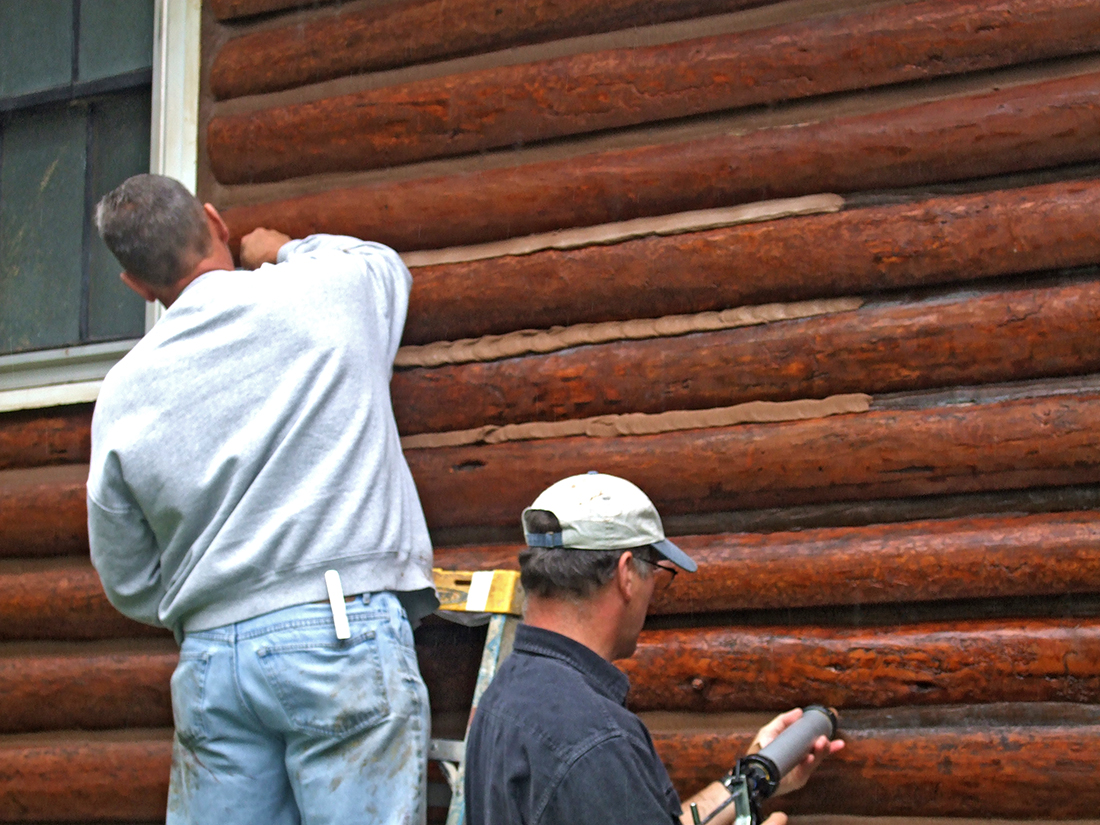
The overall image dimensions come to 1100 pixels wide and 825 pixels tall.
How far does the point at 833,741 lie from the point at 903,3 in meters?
2.31

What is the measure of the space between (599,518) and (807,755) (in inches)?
39.6

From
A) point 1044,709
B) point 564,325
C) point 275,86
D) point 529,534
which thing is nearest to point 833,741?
point 1044,709

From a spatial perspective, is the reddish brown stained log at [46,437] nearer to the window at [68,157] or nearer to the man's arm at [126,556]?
the window at [68,157]

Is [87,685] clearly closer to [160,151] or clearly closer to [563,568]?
[160,151]

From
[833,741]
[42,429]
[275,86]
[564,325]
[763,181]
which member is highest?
[275,86]

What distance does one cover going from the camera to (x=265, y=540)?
2984 millimetres

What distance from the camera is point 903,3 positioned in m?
3.60

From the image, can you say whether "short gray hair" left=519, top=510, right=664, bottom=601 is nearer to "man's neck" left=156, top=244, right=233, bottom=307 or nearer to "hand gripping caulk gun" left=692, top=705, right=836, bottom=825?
"hand gripping caulk gun" left=692, top=705, right=836, bottom=825

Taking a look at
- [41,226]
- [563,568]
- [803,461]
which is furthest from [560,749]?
[41,226]

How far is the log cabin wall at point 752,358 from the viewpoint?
3.17 meters

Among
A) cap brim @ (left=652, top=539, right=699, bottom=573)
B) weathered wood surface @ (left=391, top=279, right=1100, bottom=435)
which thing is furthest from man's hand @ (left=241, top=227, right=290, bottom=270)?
cap brim @ (left=652, top=539, right=699, bottom=573)

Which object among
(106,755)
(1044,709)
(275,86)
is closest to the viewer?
(1044,709)

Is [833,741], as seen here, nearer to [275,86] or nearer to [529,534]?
[529,534]

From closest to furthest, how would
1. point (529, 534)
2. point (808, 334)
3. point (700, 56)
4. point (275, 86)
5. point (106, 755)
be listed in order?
point (529, 534)
point (808, 334)
point (700, 56)
point (106, 755)
point (275, 86)
